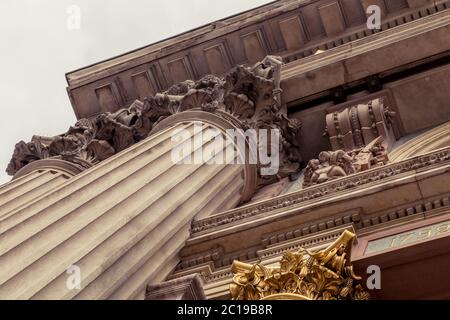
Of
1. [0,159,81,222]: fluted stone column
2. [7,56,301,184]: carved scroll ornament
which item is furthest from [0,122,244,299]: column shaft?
[7,56,301,184]: carved scroll ornament

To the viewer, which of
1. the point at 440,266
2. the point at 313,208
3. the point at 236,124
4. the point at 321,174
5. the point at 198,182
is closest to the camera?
the point at 440,266

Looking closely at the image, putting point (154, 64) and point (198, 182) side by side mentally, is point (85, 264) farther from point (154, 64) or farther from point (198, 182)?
point (154, 64)

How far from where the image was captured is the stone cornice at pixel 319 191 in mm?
11211

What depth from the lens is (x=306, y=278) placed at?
9.06 m

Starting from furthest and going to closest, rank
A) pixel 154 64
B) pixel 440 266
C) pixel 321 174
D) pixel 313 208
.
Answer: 1. pixel 154 64
2. pixel 321 174
3. pixel 313 208
4. pixel 440 266

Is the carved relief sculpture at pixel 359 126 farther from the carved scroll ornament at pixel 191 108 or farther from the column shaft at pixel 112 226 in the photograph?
the column shaft at pixel 112 226

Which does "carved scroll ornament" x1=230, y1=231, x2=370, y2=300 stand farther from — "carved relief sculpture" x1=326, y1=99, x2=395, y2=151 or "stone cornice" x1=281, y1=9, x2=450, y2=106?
"stone cornice" x1=281, y1=9, x2=450, y2=106

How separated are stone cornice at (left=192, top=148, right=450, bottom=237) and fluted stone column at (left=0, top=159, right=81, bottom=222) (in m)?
2.39

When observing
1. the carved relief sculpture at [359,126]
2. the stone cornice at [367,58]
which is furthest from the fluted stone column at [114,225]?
the stone cornice at [367,58]

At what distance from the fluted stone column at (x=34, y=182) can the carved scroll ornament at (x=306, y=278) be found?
3662 mm

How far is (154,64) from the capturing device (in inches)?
817

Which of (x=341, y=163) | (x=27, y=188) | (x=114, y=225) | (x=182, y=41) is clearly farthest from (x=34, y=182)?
(x=182, y=41)

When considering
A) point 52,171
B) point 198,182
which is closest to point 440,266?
point 198,182

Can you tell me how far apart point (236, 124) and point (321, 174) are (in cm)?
240
